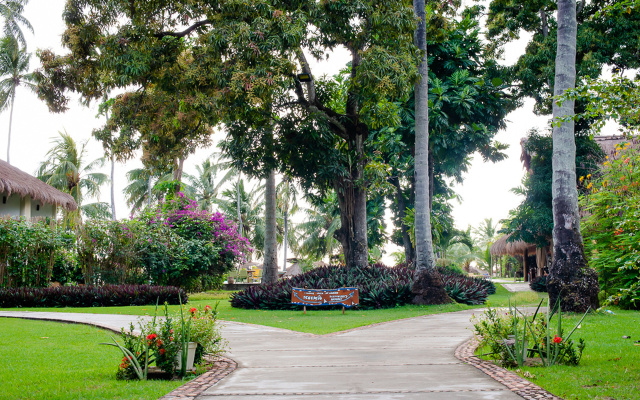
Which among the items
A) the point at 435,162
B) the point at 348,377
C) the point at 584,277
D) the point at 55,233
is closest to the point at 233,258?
the point at 55,233

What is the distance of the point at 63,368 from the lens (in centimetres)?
621

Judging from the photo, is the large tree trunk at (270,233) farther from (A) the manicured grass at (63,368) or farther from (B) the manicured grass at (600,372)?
(B) the manicured grass at (600,372)

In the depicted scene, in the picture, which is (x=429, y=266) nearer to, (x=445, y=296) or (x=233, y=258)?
(x=445, y=296)

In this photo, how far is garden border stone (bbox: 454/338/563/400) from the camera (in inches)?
187

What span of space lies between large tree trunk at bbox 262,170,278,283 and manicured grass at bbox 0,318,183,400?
11064 mm

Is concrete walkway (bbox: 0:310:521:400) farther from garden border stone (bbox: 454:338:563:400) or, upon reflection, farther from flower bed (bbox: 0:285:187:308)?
flower bed (bbox: 0:285:187:308)

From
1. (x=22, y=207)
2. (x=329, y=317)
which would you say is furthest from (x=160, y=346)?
(x=22, y=207)

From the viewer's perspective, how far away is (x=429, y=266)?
621 inches

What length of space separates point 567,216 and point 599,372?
638 centimetres

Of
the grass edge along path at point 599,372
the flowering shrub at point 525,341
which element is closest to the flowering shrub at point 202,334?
the flowering shrub at point 525,341

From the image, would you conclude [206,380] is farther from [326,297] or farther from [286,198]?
[286,198]

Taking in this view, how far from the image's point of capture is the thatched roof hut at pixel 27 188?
75.7 feet

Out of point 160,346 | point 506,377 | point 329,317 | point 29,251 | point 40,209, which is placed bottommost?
point 329,317

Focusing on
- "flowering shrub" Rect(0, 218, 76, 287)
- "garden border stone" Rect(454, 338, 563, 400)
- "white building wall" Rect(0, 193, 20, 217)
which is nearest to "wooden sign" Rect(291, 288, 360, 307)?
"garden border stone" Rect(454, 338, 563, 400)
